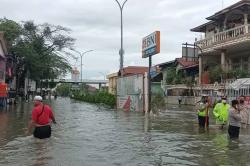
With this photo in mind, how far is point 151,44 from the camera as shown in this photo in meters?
34.2

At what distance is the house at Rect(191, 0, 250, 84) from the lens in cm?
4408

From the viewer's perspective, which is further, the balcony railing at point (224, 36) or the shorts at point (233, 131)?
the balcony railing at point (224, 36)

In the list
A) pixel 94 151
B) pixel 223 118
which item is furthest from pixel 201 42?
pixel 94 151

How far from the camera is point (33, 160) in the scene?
11625 mm

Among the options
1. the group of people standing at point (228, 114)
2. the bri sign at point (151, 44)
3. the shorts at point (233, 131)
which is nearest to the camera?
the group of people standing at point (228, 114)

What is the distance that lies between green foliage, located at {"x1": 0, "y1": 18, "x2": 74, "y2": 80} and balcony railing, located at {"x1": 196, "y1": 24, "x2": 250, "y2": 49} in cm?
2145

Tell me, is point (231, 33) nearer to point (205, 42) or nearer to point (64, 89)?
point (205, 42)

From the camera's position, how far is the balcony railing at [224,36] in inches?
1687

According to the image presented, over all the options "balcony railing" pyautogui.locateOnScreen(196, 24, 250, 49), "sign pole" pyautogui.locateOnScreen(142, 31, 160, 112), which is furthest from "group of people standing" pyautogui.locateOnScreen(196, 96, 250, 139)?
"balcony railing" pyautogui.locateOnScreen(196, 24, 250, 49)

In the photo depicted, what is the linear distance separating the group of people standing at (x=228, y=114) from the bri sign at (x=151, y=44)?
11184mm

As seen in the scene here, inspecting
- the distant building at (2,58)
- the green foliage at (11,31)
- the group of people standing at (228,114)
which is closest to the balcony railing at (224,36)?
the group of people standing at (228,114)

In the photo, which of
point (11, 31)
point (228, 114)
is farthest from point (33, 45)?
point (228, 114)

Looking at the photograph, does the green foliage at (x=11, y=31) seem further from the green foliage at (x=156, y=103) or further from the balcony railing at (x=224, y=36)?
the green foliage at (x=156, y=103)

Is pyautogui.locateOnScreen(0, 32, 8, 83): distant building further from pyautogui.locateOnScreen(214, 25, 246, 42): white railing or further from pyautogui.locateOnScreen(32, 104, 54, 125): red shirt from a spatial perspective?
pyautogui.locateOnScreen(32, 104, 54, 125): red shirt
